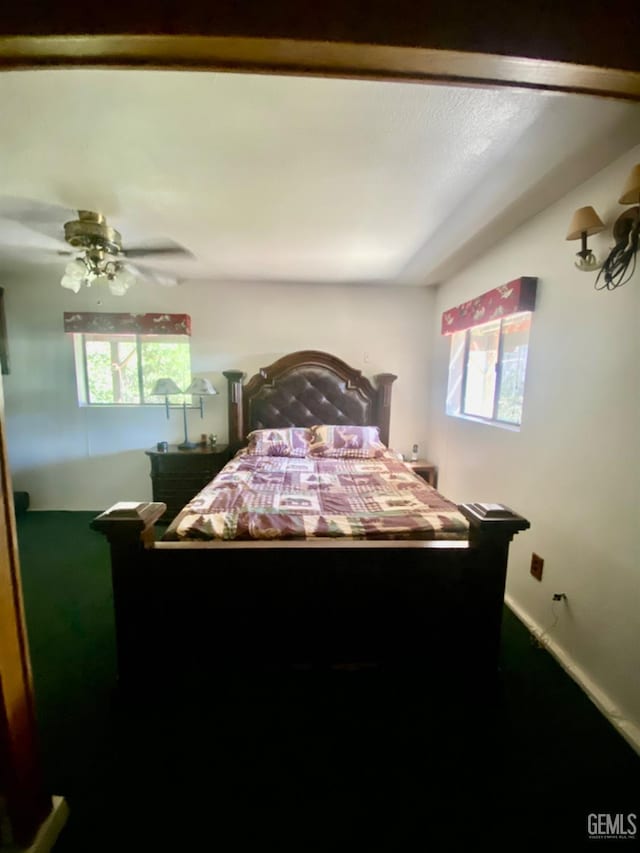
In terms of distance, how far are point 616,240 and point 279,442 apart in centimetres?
250

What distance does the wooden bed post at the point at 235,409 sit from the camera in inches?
128

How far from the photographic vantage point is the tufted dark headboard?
3.33 m

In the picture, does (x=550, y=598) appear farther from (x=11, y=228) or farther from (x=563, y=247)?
(x=11, y=228)

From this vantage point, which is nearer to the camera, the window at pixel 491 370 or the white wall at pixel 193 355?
the window at pixel 491 370

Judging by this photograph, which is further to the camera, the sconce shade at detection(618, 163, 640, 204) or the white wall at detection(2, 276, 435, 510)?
the white wall at detection(2, 276, 435, 510)

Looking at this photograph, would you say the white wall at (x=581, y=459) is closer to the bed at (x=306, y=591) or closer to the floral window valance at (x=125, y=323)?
the bed at (x=306, y=591)

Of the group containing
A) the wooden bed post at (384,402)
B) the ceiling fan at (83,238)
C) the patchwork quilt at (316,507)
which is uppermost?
the ceiling fan at (83,238)

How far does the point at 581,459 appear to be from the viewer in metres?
1.58

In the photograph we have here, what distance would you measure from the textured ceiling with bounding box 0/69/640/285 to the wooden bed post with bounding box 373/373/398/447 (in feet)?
4.11

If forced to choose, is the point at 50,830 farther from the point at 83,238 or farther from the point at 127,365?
the point at 127,365

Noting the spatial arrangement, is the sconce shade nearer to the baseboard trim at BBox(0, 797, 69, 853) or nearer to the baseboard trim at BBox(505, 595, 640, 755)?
the baseboard trim at BBox(505, 595, 640, 755)

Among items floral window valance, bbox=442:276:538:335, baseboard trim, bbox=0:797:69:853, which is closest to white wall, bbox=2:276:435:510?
floral window valance, bbox=442:276:538:335

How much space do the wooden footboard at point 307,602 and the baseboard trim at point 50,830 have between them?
1.24 ft

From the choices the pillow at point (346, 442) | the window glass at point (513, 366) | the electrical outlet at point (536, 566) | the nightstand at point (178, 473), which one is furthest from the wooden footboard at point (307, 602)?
the nightstand at point (178, 473)
